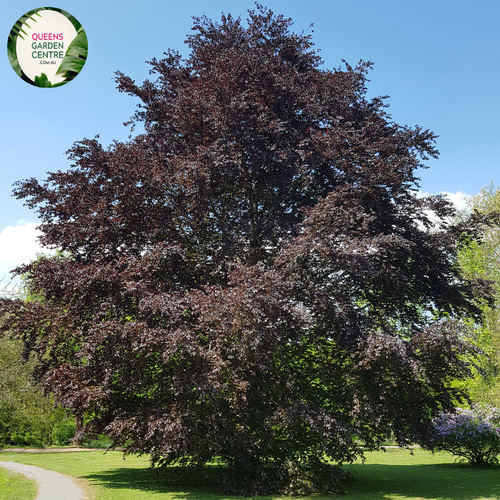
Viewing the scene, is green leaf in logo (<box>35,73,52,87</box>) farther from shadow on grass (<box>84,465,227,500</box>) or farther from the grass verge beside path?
shadow on grass (<box>84,465,227,500</box>)

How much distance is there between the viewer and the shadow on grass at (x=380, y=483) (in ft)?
38.6

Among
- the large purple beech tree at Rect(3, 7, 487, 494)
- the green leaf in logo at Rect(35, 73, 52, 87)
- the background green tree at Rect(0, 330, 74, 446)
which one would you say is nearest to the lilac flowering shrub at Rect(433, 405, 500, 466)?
the large purple beech tree at Rect(3, 7, 487, 494)

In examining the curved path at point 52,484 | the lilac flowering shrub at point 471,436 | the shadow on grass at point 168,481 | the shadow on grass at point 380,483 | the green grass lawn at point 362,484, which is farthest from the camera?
the lilac flowering shrub at point 471,436

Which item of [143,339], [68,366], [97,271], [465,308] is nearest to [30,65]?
[97,271]

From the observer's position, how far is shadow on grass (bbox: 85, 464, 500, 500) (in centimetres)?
1176

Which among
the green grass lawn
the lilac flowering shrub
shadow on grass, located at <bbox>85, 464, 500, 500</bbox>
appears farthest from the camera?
the lilac flowering shrub

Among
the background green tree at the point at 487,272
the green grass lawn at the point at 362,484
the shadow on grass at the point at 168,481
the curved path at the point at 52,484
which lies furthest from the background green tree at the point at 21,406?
the background green tree at the point at 487,272

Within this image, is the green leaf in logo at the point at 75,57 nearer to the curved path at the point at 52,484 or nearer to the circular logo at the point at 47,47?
the circular logo at the point at 47,47

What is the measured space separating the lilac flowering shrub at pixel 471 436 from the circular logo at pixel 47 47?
17237 millimetres

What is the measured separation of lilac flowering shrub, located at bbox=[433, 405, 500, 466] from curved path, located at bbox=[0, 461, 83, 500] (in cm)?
1299

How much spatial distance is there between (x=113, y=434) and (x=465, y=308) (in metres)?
11.4

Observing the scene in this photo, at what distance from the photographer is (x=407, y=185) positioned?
14148 millimetres

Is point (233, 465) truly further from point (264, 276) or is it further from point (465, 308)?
point (465, 308)

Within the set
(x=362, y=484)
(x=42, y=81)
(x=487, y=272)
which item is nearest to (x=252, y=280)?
(x=42, y=81)
